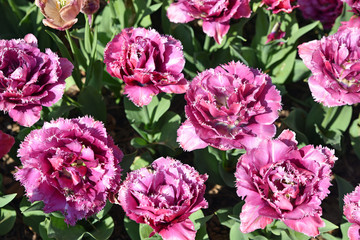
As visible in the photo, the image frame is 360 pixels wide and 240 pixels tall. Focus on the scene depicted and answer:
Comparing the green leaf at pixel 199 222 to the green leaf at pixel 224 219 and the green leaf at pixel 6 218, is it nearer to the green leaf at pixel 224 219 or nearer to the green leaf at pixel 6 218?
the green leaf at pixel 224 219

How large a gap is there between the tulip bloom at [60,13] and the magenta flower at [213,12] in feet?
1.46

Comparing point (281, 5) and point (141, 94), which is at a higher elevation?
point (281, 5)

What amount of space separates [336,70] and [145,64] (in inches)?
27.3

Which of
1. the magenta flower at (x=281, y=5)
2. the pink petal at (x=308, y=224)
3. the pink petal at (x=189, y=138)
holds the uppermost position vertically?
the magenta flower at (x=281, y=5)

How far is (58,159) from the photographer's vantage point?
1292 millimetres

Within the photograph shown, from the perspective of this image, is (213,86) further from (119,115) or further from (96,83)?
(119,115)

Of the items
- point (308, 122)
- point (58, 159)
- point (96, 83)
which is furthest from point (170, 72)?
point (308, 122)

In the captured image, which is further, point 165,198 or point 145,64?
point 145,64

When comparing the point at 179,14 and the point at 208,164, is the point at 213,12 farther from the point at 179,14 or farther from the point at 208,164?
the point at 208,164

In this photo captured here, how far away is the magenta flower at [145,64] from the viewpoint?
57.6 inches

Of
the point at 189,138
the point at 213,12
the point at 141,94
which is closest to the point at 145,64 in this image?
the point at 141,94

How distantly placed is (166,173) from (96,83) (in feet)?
2.75

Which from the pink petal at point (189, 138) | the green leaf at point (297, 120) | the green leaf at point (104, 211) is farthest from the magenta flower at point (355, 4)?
the green leaf at point (104, 211)

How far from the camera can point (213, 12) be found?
5.57ft
